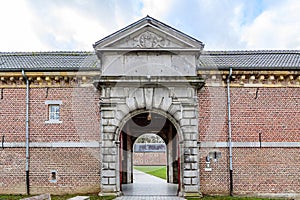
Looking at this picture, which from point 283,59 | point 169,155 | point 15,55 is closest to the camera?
point 283,59

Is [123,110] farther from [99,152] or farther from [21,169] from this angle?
[21,169]

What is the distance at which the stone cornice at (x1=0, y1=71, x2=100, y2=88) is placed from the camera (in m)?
14.0

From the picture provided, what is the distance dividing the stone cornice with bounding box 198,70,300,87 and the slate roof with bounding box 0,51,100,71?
4208 millimetres

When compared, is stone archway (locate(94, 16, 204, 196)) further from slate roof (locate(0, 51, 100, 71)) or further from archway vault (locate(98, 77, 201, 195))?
slate roof (locate(0, 51, 100, 71))

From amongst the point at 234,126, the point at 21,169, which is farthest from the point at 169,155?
the point at 21,169

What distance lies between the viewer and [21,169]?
1393 cm

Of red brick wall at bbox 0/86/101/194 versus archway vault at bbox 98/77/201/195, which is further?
red brick wall at bbox 0/86/101/194

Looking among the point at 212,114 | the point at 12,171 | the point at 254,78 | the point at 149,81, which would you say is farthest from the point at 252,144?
the point at 12,171

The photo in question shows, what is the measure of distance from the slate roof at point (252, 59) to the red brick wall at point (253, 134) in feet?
2.80

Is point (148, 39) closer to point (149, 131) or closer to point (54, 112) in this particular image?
point (54, 112)

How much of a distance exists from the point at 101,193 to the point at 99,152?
1.49m

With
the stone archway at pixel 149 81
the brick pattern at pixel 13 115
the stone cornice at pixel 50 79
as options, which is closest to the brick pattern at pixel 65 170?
the stone archway at pixel 149 81

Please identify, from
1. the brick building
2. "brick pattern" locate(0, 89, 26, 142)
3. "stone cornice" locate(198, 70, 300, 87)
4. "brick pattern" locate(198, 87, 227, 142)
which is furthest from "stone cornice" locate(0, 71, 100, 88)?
"stone cornice" locate(198, 70, 300, 87)

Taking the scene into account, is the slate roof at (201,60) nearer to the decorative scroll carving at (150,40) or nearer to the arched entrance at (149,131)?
the decorative scroll carving at (150,40)
